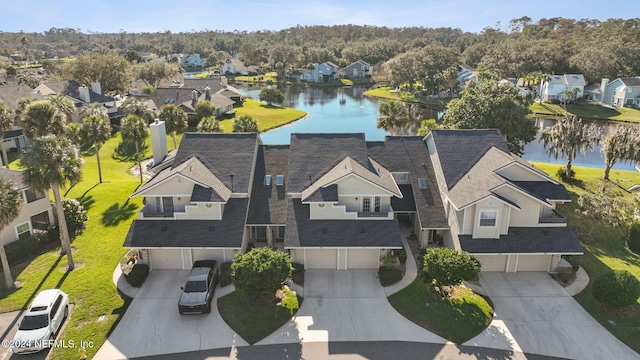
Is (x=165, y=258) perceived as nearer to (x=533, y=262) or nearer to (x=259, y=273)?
(x=259, y=273)

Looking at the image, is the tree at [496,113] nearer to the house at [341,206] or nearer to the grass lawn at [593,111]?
the house at [341,206]

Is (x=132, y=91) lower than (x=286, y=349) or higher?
higher

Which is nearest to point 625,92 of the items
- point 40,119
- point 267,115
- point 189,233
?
point 267,115

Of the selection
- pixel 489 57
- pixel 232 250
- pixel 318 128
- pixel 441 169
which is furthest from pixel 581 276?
pixel 489 57

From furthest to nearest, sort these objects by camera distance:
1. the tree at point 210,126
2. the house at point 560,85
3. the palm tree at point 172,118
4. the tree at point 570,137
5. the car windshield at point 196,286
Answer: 1. the house at point 560,85
2. the palm tree at point 172,118
3. the tree at point 210,126
4. the tree at point 570,137
5. the car windshield at point 196,286

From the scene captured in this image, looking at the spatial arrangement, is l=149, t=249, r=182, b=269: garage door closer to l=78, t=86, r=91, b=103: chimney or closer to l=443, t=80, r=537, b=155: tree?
l=443, t=80, r=537, b=155: tree

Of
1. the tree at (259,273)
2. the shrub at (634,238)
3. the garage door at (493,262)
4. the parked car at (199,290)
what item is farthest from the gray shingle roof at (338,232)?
the shrub at (634,238)

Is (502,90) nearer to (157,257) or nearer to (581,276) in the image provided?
(581,276)
